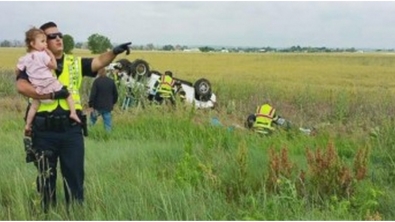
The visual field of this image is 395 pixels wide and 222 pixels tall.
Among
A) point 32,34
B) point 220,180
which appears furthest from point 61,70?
point 220,180

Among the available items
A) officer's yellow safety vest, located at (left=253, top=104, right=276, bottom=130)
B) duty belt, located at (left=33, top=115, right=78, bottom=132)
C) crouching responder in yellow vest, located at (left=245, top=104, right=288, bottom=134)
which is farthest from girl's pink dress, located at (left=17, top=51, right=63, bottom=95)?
officer's yellow safety vest, located at (left=253, top=104, right=276, bottom=130)

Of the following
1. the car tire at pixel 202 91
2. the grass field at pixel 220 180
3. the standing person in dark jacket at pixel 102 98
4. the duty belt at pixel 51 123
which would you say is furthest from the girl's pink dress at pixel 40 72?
the car tire at pixel 202 91

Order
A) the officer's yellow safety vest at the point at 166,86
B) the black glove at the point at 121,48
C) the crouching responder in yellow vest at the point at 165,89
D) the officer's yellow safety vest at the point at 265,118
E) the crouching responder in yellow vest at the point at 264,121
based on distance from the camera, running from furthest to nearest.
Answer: the officer's yellow safety vest at the point at 166,86, the crouching responder in yellow vest at the point at 165,89, the officer's yellow safety vest at the point at 265,118, the crouching responder in yellow vest at the point at 264,121, the black glove at the point at 121,48

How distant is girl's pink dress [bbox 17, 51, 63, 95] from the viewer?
368 centimetres

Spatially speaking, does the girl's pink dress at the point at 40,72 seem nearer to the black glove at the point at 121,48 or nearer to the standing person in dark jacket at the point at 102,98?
the black glove at the point at 121,48

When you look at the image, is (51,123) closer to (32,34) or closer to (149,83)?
(32,34)

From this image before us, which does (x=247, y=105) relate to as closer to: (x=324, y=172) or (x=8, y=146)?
(x=8, y=146)

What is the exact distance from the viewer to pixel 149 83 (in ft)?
40.4

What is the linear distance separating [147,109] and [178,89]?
2672 mm

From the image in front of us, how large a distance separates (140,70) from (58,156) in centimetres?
859

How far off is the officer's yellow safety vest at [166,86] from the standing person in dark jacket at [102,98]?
8.22 feet

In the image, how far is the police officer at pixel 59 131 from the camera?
12.4ft

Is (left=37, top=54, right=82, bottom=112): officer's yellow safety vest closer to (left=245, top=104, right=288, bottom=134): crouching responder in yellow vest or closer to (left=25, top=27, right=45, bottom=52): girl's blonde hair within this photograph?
Result: (left=25, top=27, right=45, bottom=52): girl's blonde hair

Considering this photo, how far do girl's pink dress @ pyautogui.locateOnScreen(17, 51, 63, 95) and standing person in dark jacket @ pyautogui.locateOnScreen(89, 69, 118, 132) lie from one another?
5.55 metres
